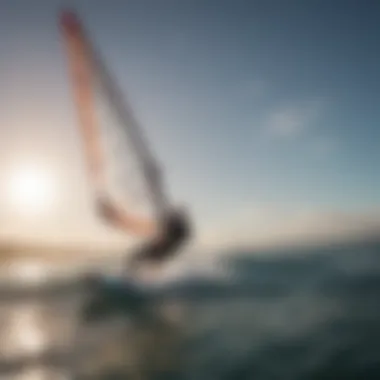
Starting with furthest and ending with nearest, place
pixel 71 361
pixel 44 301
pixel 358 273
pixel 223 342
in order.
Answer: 1. pixel 44 301
2. pixel 358 273
3. pixel 223 342
4. pixel 71 361

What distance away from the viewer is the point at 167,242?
12375 millimetres

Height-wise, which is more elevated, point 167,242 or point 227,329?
A: point 167,242

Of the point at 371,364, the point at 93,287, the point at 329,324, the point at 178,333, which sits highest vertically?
the point at 93,287

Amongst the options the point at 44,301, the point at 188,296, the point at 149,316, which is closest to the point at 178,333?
the point at 149,316

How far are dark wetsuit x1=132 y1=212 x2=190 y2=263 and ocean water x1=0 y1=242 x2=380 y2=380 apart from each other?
75 centimetres

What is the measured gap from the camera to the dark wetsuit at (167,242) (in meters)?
11.5

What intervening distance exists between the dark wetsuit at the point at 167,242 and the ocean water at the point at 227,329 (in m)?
0.75

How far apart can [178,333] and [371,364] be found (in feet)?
11.1

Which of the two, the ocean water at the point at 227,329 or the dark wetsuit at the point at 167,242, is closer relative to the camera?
the ocean water at the point at 227,329

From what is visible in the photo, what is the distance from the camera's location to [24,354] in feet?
30.0

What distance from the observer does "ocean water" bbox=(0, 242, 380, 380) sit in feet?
29.3

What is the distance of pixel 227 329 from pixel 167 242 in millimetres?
2935

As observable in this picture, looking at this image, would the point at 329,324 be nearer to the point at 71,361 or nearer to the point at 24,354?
the point at 71,361

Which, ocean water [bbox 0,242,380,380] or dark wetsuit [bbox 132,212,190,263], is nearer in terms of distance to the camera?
ocean water [bbox 0,242,380,380]
